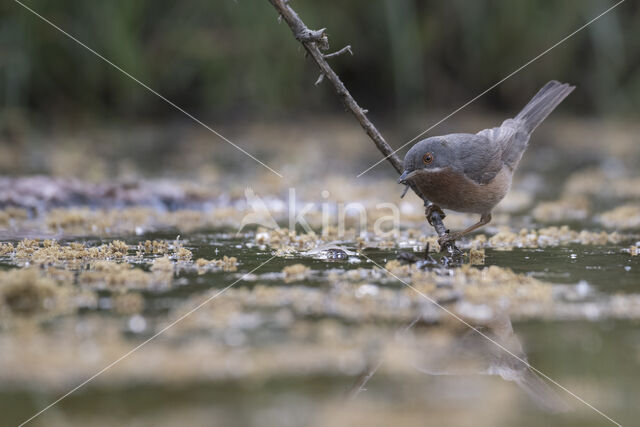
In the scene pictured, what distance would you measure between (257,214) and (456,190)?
2.12m

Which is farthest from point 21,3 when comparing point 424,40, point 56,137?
point 424,40

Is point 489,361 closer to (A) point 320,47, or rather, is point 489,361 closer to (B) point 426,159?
(B) point 426,159

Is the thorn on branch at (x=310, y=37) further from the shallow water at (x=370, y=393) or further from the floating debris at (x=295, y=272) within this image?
the shallow water at (x=370, y=393)

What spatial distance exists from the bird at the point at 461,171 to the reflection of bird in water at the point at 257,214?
1421 millimetres

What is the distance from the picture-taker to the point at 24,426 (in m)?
2.30

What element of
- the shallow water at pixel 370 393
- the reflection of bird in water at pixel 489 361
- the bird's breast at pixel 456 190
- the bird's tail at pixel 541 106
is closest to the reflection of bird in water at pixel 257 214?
the bird's breast at pixel 456 190

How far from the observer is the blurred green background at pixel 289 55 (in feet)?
32.0

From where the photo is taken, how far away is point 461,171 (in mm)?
Result: 4969

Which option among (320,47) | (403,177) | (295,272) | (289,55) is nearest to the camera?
(295,272)

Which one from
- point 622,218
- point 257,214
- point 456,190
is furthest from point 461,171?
point 257,214

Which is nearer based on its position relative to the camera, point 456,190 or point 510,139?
point 456,190

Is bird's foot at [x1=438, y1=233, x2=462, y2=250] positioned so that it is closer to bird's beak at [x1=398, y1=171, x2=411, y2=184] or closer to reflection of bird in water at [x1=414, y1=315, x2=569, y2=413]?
bird's beak at [x1=398, y1=171, x2=411, y2=184]

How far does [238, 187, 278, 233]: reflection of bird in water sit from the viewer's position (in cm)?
614

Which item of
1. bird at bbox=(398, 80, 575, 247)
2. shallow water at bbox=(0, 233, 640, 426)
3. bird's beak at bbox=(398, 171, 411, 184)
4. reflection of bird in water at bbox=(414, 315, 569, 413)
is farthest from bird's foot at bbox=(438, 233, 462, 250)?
reflection of bird in water at bbox=(414, 315, 569, 413)
